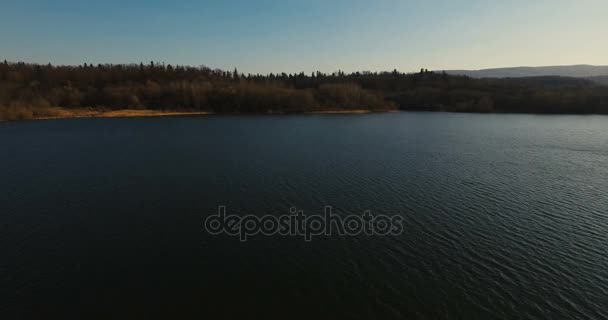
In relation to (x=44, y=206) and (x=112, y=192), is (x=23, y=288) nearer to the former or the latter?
(x=44, y=206)

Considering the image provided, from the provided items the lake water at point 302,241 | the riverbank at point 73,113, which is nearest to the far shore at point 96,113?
the riverbank at point 73,113

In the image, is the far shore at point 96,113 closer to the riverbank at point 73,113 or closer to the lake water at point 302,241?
the riverbank at point 73,113

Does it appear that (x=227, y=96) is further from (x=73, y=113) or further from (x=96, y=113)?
(x=73, y=113)

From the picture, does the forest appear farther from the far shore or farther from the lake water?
the lake water

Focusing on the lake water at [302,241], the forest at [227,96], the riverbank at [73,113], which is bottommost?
the lake water at [302,241]

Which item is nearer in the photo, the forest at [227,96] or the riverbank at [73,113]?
the riverbank at [73,113]

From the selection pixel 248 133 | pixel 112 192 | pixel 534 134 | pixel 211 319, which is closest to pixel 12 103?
pixel 248 133

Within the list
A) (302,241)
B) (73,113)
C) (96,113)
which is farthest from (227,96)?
(302,241)

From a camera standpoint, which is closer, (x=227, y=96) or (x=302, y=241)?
(x=302, y=241)

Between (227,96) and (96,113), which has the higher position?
(227,96)
